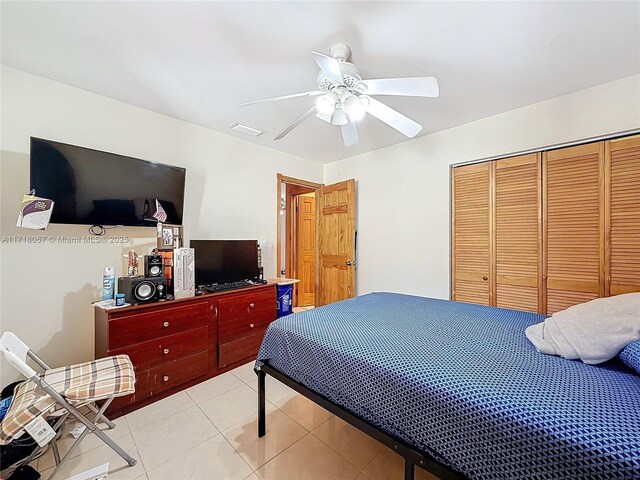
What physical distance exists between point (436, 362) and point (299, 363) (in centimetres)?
77

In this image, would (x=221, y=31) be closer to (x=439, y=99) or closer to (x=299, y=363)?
(x=439, y=99)

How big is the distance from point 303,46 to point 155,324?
7.80ft

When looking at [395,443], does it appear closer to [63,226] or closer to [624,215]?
[624,215]

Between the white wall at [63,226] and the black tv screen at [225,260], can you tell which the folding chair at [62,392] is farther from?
the black tv screen at [225,260]

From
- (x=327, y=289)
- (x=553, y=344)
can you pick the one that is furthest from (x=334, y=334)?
(x=327, y=289)

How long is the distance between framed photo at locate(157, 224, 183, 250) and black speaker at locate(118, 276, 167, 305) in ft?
1.18

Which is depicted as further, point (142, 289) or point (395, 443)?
point (142, 289)

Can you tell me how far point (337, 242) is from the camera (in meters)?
4.12

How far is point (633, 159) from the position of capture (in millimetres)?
2139

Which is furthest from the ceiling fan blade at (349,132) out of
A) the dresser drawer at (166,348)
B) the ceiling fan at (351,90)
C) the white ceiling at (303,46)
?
the dresser drawer at (166,348)

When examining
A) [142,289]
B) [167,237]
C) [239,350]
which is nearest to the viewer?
[142,289]

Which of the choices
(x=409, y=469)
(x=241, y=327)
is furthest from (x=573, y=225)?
(x=241, y=327)

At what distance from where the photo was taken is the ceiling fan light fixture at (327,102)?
1763mm

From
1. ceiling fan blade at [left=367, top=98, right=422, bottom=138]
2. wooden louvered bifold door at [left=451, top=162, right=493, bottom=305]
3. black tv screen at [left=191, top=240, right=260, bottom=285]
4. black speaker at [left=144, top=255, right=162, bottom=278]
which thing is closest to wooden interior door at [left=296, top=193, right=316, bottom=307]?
black tv screen at [left=191, top=240, right=260, bottom=285]
